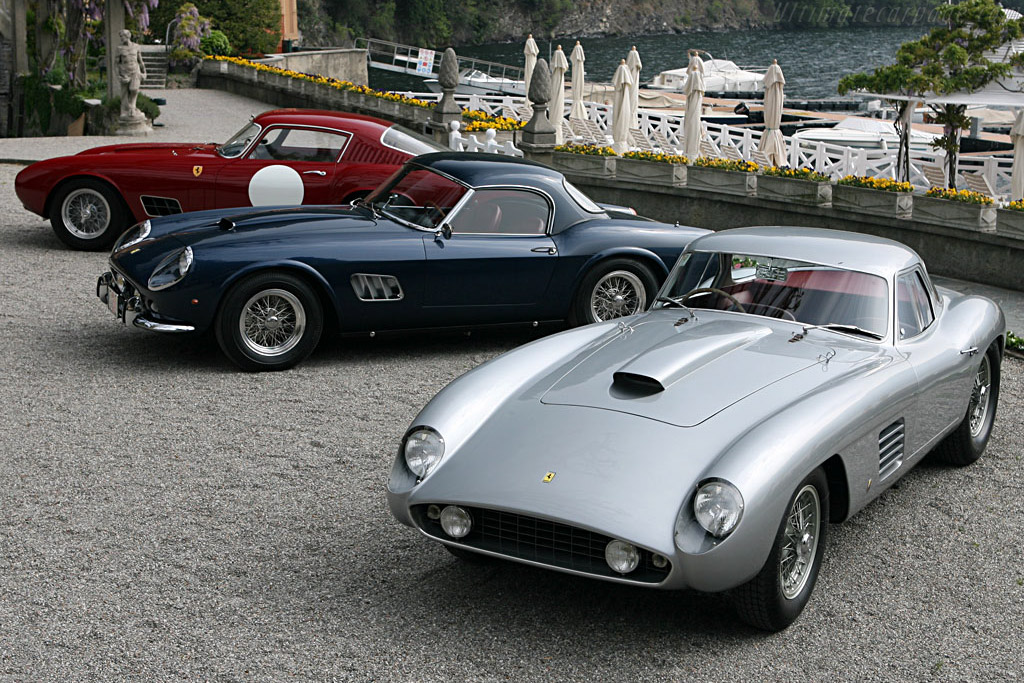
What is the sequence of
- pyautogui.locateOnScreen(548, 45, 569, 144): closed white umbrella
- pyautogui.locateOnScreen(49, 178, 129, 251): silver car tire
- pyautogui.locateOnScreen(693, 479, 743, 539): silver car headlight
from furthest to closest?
pyautogui.locateOnScreen(548, 45, 569, 144): closed white umbrella, pyautogui.locateOnScreen(49, 178, 129, 251): silver car tire, pyautogui.locateOnScreen(693, 479, 743, 539): silver car headlight

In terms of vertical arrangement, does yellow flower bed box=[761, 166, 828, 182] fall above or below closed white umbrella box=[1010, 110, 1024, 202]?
below

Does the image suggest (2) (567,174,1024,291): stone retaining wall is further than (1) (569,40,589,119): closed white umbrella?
No

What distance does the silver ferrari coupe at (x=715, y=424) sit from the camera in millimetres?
4227

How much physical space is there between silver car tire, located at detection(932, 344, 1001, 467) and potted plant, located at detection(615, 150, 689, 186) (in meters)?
9.01

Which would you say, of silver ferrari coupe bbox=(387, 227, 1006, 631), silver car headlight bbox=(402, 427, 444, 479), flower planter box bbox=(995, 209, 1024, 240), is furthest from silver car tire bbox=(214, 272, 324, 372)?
flower planter box bbox=(995, 209, 1024, 240)

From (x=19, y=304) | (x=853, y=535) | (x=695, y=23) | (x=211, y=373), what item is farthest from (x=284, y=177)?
(x=695, y=23)

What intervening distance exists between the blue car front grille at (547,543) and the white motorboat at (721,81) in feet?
156

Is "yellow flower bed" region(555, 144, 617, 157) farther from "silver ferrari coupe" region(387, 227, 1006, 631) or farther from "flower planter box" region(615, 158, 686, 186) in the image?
"silver ferrari coupe" region(387, 227, 1006, 631)

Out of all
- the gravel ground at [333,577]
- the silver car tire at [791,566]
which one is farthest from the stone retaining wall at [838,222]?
the silver car tire at [791,566]

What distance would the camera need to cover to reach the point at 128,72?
21000 mm

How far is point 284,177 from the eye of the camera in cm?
1122

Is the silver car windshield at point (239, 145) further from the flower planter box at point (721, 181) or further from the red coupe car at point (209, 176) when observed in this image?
the flower planter box at point (721, 181)

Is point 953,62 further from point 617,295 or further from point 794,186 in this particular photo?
point 617,295

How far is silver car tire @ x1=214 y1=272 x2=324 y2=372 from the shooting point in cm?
761
